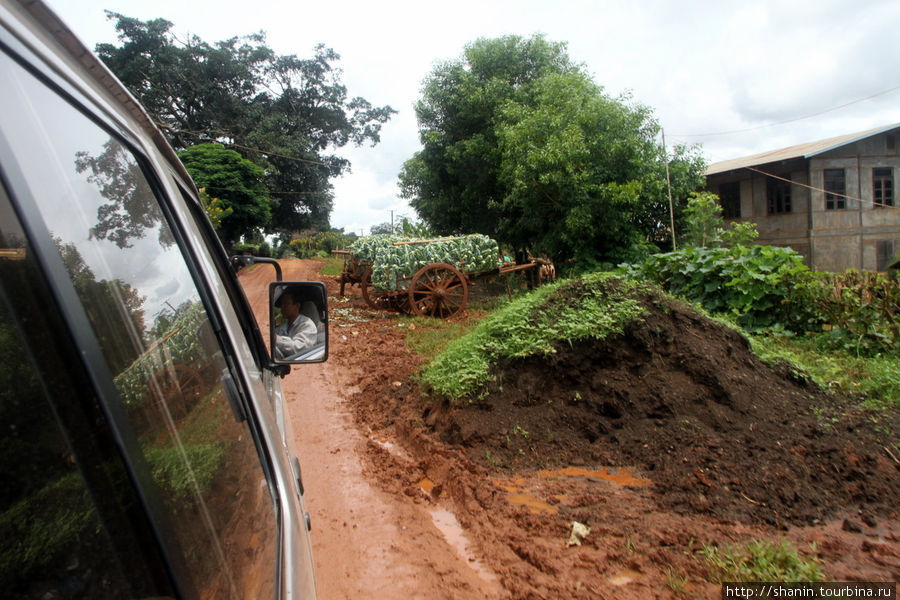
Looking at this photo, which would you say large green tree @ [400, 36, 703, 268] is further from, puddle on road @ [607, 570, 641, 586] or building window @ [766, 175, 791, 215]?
puddle on road @ [607, 570, 641, 586]

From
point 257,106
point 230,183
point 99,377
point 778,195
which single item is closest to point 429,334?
point 99,377

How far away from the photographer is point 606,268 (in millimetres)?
12008

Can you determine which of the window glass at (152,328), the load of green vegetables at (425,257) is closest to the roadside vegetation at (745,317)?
the load of green vegetables at (425,257)

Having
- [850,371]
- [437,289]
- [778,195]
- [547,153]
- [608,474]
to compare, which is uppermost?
[547,153]

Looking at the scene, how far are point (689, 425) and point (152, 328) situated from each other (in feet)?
13.1

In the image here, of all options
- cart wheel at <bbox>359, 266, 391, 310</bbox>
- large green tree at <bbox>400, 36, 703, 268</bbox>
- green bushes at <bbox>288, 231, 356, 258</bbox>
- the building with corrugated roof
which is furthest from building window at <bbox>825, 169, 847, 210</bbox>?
green bushes at <bbox>288, 231, 356, 258</bbox>

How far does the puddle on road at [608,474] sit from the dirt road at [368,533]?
3.01 ft

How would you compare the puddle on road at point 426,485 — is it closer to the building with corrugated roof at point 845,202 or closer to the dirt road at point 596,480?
the dirt road at point 596,480

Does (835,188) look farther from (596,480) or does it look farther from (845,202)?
(596,480)

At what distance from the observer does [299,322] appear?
8.37ft

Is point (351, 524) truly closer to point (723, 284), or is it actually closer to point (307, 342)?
point (307, 342)

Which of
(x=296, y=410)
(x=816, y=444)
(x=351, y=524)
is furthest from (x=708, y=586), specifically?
(x=296, y=410)

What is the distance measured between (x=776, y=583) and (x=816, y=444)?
1692 mm

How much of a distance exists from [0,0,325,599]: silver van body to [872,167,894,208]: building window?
842 inches
